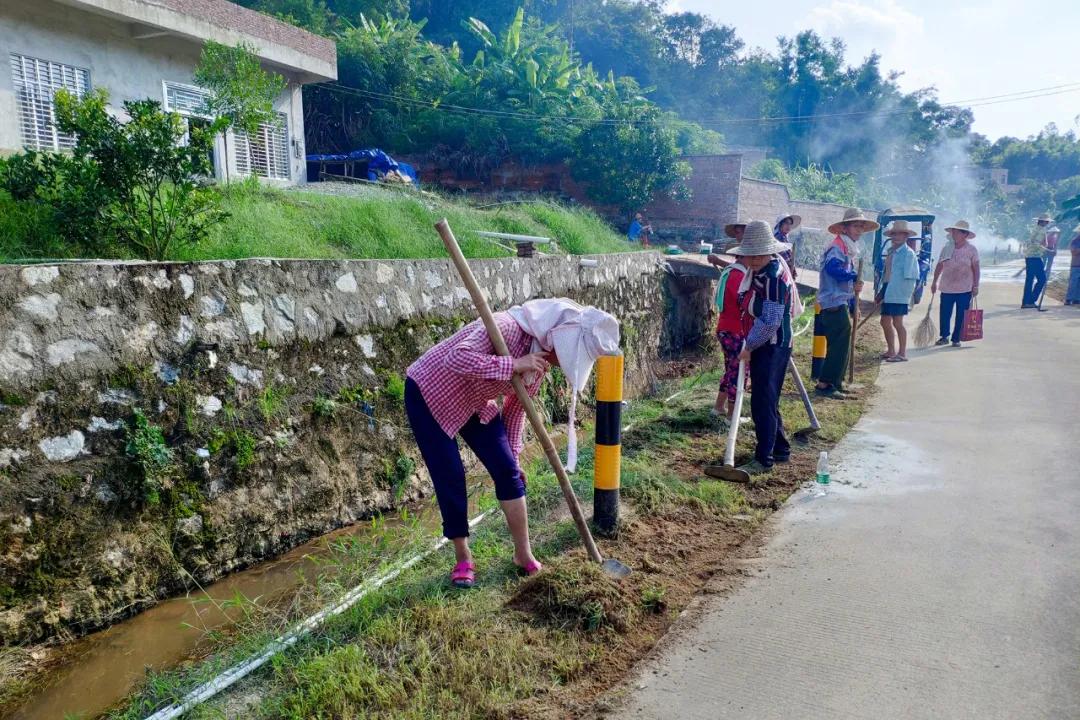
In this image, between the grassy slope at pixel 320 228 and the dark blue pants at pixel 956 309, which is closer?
the grassy slope at pixel 320 228

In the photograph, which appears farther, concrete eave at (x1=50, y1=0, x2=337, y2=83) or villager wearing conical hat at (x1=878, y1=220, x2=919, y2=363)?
concrete eave at (x1=50, y1=0, x2=337, y2=83)

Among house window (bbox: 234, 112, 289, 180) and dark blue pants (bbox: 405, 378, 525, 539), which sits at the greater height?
house window (bbox: 234, 112, 289, 180)

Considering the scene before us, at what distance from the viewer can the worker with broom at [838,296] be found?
7.73 metres

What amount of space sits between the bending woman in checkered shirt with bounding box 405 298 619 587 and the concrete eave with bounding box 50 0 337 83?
1115cm

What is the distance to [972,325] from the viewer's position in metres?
10.7

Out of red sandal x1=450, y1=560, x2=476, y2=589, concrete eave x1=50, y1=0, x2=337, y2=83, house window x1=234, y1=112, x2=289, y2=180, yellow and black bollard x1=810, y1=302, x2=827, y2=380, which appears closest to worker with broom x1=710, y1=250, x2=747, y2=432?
yellow and black bollard x1=810, y1=302, x2=827, y2=380

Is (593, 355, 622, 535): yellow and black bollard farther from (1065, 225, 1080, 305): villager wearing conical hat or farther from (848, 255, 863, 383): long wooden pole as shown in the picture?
(1065, 225, 1080, 305): villager wearing conical hat

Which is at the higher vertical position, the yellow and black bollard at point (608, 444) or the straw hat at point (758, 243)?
the straw hat at point (758, 243)

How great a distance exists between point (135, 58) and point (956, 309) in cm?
1392

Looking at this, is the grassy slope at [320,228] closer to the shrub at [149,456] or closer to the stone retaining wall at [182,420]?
the stone retaining wall at [182,420]

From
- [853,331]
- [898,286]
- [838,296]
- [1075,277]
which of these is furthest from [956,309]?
[1075,277]

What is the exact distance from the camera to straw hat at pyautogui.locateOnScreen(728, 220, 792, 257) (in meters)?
5.38

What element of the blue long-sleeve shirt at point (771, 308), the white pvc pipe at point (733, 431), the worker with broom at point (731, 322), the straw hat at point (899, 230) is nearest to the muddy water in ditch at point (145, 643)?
the white pvc pipe at point (733, 431)

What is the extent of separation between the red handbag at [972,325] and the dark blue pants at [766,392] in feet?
22.1
